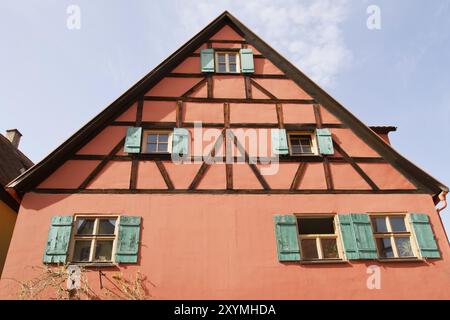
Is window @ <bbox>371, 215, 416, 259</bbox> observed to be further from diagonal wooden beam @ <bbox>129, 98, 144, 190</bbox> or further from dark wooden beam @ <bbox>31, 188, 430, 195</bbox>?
diagonal wooden beam @ <bbox>129, 98, 144, 190</bbox>

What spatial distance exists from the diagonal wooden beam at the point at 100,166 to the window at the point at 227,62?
12.2ft

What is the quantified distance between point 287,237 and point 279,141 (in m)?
2.54

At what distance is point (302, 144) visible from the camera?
10227mm

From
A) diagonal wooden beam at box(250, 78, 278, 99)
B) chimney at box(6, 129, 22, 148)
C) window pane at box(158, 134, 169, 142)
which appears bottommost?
window pane at box(158, 134, 169, 142)

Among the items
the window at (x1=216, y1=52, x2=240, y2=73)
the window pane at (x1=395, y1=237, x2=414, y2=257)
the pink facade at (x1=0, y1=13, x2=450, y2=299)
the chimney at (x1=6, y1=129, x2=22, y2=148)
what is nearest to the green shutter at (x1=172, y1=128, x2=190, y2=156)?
the pink facade at (x1=0, y1=13, x2=450, y2=299)

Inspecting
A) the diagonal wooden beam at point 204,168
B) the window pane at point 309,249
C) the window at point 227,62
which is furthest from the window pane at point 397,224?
the window at point 227,62

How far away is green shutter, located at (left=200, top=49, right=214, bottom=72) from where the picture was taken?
1113 centimetres

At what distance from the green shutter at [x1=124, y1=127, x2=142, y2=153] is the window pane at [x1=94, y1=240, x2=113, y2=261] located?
7.33ft

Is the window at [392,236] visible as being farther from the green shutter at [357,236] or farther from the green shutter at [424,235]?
the green shutter at [357,236]

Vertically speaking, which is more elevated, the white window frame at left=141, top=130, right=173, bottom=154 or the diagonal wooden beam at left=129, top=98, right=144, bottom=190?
the white window frame at left=141, top=130, right=173, bottom=154

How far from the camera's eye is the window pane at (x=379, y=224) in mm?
8773

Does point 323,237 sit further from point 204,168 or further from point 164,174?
point 164,174

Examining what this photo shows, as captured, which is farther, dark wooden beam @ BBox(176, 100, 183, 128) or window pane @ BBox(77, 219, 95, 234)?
dark wooden beam @ BBox(176, 100, 183, 128)

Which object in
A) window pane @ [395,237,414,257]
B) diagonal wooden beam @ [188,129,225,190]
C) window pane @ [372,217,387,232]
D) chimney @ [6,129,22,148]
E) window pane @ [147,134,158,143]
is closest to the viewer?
window pane @ [395,237,414,257]
